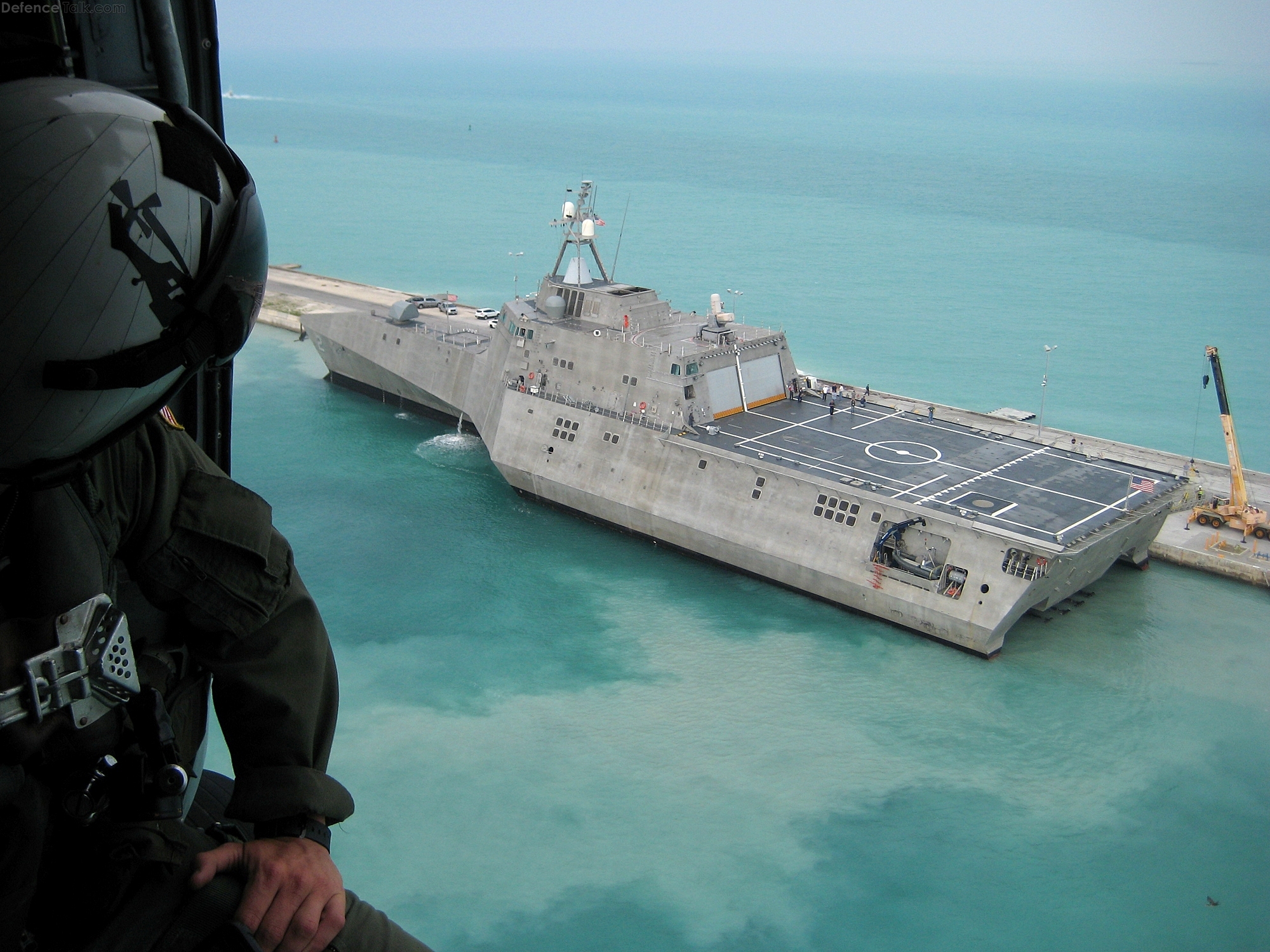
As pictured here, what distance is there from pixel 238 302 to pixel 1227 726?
957 inches

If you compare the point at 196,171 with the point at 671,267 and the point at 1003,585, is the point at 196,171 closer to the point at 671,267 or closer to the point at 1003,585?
the point at 1003,585

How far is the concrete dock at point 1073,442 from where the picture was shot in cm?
2986

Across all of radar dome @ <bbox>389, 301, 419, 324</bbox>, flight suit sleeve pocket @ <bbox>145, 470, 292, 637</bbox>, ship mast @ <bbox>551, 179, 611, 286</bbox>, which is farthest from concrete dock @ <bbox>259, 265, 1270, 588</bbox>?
flight suit sleeve pocket @ <bbox>145, 470, 292, 637</bbox>

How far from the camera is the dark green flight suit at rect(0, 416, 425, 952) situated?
3.08 m

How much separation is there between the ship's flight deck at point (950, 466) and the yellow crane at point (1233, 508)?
8.97ft

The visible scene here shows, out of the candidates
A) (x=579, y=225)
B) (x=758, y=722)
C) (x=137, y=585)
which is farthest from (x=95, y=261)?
(x=579, y=225)

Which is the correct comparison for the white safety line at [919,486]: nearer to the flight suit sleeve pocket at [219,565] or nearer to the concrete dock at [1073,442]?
the concrete dock at [1073,442]

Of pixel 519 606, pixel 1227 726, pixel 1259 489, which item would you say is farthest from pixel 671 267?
pixel 1227 726

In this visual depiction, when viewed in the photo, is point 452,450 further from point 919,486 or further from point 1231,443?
point 1231,443

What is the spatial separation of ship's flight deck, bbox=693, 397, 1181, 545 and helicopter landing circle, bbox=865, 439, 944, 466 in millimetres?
41

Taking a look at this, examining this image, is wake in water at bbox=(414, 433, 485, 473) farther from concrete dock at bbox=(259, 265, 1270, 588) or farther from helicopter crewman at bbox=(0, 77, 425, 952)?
helicopter crewman at bbox=(0, 77, 425, 952)

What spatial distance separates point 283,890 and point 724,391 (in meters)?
30.1

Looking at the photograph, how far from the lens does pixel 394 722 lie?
21.7 meters

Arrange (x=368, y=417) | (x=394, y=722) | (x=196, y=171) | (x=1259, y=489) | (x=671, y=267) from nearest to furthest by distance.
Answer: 1. (x=196, y=171)
2. (x=394, y=722)
3. (x=1259, y=489)
4. (x=368, y=417)
5. (x=671, y=267)
